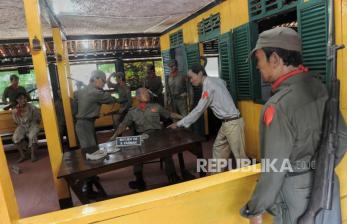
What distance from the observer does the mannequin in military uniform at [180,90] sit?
17.9ft

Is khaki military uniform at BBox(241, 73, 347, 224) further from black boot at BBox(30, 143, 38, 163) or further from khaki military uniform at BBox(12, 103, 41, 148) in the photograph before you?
khaki military uniform at BBox(12, 103, 41, 148)

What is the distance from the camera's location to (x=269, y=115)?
1124 mm

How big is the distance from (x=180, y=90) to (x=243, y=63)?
192 centimetres

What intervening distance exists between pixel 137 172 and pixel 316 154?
259 centimetres

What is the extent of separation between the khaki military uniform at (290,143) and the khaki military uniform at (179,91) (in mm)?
4266

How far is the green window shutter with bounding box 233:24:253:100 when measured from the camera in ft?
11.7

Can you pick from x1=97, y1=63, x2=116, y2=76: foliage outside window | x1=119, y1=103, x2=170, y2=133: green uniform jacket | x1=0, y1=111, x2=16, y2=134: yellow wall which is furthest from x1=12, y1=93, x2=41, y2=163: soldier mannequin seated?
x1=119, y1=103, x2=170, y2=133: green uniform jacket

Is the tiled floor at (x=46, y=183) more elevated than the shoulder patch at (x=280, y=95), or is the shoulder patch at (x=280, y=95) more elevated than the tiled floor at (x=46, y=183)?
the shoulder patch at (x=280, y=95)

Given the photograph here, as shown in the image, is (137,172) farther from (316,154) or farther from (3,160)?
(316,154)

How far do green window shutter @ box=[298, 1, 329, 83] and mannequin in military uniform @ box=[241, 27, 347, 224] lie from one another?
132 centimetres

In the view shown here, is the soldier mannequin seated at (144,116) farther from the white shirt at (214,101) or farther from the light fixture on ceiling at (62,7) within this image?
the light fixture on ceiling at (62,7)

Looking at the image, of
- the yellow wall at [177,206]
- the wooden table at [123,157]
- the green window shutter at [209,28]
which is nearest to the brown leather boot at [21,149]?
the wooden table at [123,157]

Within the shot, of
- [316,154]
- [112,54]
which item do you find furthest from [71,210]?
[112,54]

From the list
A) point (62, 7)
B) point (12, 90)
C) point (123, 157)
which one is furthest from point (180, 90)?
point (12, 90)
